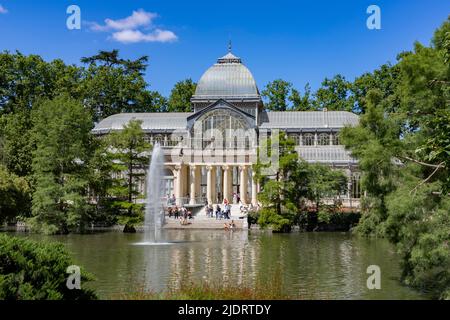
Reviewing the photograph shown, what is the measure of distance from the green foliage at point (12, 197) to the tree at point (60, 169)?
1543mm

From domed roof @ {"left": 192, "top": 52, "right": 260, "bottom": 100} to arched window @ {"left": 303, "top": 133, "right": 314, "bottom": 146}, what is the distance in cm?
673

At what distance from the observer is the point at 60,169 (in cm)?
4584

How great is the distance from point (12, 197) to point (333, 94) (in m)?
45.9

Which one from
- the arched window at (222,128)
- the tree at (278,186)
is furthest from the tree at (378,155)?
the arched window at (222,128)

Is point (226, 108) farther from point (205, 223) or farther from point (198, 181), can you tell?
point (205, 223)

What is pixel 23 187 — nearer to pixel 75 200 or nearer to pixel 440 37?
pixel 75 200

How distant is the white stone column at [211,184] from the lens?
61.8m

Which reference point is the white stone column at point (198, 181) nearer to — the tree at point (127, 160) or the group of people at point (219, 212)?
the group of people at point (219, 212)

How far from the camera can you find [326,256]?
→ 30.2 metres

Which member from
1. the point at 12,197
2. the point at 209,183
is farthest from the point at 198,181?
the point at 12,197

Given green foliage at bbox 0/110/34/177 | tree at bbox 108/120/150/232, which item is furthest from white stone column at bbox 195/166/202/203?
green foliage at bbox 0/110/34/177

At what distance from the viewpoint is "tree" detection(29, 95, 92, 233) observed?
142 ft
